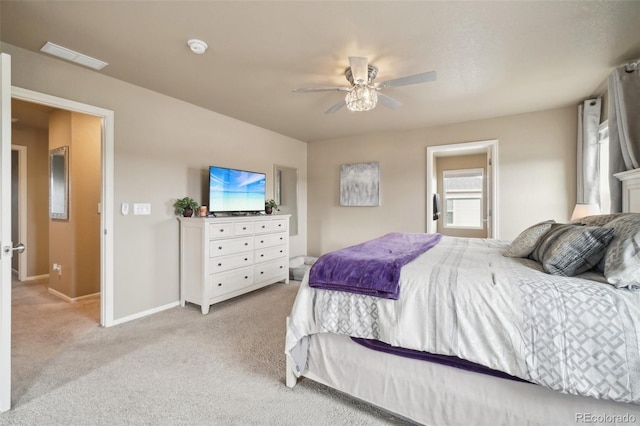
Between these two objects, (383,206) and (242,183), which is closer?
(242,183)

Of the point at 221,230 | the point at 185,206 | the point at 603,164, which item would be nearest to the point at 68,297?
the point at 185,206

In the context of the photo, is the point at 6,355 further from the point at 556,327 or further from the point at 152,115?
the point at 556,327

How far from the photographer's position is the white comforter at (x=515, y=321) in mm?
1132

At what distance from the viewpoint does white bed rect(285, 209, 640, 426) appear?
1.18 metres

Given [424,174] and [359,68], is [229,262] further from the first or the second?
[424,174]

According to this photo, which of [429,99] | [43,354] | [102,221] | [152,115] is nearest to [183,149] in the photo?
[152,115]

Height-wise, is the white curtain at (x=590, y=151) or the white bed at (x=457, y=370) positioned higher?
the white curtain at (x=590, y=151)

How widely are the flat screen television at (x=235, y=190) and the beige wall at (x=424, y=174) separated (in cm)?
163

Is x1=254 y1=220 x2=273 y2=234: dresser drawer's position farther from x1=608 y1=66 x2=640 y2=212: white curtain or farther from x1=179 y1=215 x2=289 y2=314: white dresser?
x1=608 y1=66 x2=640 y2=212: white curtain

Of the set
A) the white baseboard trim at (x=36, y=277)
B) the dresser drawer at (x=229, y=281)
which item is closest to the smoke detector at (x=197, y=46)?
the dresser drawer at (x=229, y=281)

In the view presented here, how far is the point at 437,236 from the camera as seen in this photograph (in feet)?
9.53

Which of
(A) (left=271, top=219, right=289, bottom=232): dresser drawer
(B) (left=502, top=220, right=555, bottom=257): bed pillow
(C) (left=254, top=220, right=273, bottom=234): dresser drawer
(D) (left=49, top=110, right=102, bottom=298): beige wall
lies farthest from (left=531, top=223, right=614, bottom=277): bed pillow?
(D) (left=49, top=110, right=102, bottom=298): beige wall

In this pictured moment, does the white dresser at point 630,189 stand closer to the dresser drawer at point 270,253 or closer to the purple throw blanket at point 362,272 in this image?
the purple throw blanket at point 362,272

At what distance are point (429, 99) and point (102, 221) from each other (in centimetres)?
385
